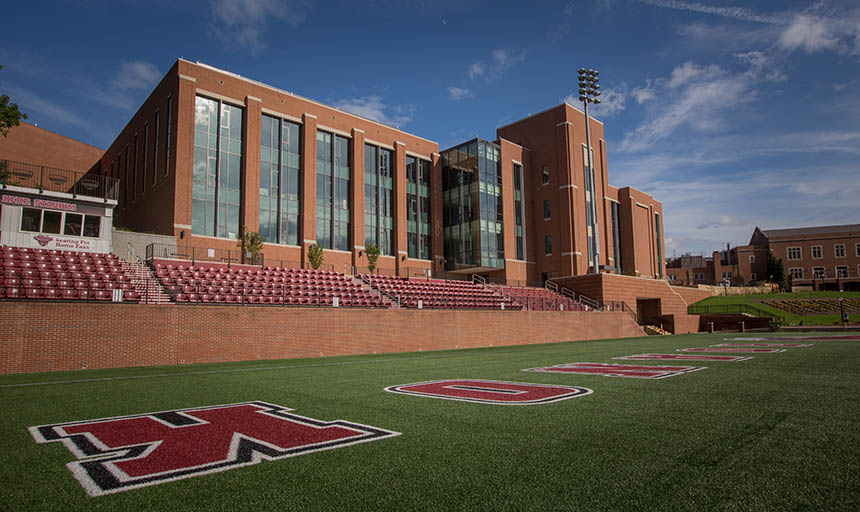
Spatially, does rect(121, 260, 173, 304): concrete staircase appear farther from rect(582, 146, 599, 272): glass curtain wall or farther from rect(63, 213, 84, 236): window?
rect(582, 146, 599, 272): glass curtain wall


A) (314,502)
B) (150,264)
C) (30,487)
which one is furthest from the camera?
(150,264)

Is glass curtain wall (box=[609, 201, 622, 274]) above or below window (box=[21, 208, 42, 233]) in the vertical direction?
above

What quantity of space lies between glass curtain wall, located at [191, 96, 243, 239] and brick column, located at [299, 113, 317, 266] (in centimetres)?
450

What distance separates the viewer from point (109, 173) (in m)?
43.6

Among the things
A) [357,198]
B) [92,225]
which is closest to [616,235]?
[357,198]

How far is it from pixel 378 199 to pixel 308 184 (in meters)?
6.56

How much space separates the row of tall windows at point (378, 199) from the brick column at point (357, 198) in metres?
0.86

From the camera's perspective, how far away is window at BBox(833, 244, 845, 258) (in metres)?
75.2

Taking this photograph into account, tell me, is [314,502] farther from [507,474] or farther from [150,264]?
[150,264]

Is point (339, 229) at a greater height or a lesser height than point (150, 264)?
greater

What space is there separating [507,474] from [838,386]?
6.64 m

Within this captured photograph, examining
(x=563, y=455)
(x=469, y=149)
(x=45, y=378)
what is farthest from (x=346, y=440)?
(x=469, y=149)

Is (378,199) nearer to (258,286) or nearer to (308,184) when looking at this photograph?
(308,184)

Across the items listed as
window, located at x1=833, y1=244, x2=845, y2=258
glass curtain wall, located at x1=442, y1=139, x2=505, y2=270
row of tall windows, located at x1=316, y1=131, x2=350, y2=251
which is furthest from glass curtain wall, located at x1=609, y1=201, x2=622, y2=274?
window, located at x1=833, y1=244, x2=845, y2=258
